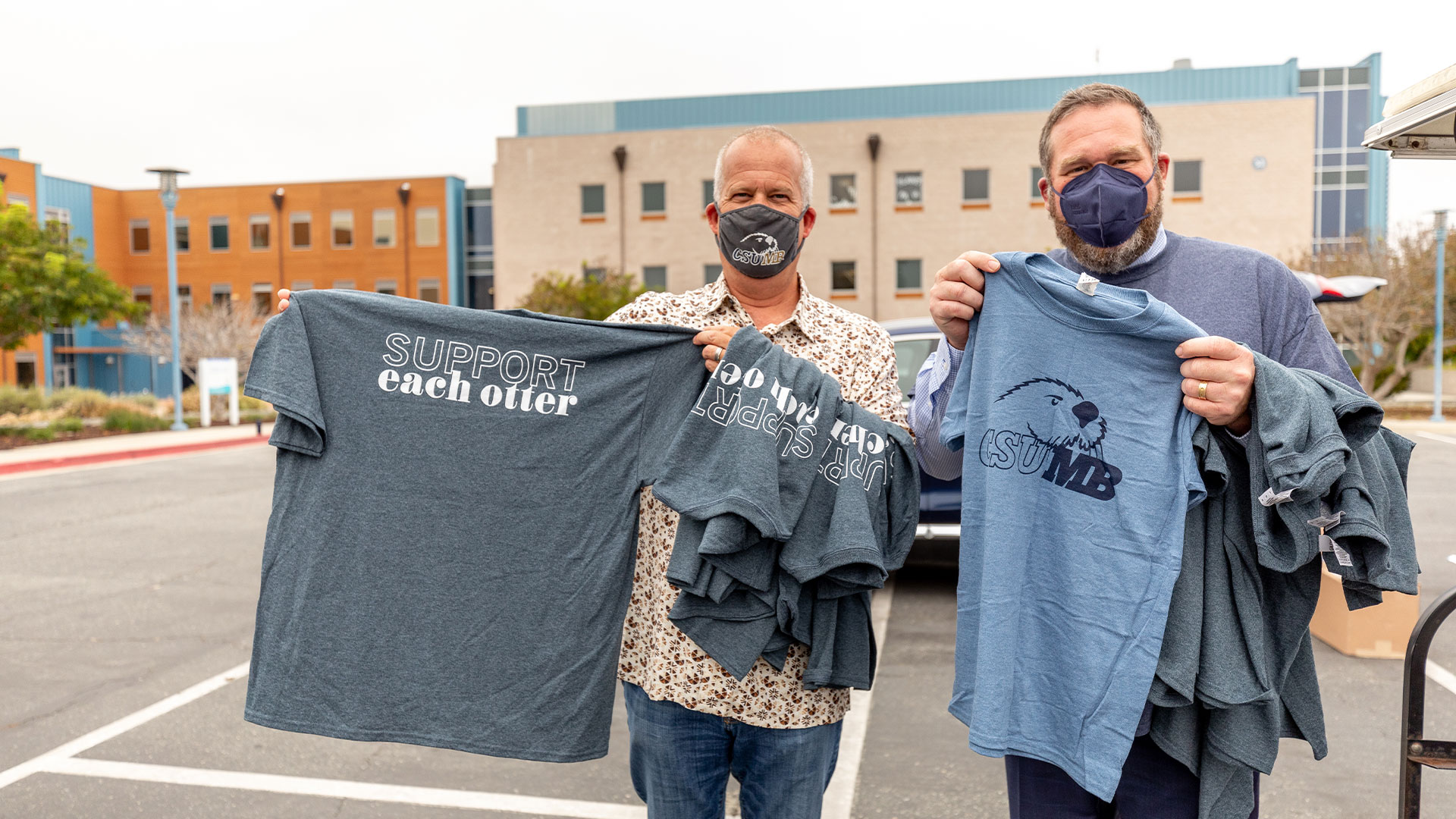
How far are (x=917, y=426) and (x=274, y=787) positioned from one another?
10.9ft

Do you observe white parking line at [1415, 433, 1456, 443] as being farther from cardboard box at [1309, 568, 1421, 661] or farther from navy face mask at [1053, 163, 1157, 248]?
navy face mask at [1053, 163, 1157, 248]

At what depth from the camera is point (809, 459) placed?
2225mm

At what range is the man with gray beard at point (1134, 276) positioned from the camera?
2014 mm

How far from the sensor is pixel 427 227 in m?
46.7

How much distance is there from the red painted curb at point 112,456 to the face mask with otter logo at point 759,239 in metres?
17.5

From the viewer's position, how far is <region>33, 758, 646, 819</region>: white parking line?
392cm

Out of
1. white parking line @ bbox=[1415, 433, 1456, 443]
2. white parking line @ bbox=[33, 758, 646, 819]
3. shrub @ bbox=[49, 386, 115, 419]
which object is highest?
shrub @ bbox=[49, 386, 115, 419]

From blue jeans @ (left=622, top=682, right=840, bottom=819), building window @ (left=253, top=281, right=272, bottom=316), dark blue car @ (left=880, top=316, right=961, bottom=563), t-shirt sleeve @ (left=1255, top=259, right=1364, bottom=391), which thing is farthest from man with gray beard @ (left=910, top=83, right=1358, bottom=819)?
building window @ (left=253, top=281, right=272, bottom=316)

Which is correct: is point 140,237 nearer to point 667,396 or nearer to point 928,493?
point 928,493

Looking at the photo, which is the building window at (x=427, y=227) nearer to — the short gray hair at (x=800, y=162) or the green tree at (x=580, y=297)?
the green tree at (x=580, y=297)

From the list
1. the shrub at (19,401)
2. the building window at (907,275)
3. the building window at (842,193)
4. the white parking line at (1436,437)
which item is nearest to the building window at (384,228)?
the building window at (842,193)

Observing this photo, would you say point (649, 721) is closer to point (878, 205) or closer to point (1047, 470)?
point (1047, 470)

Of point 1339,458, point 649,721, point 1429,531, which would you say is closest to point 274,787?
point 649,721

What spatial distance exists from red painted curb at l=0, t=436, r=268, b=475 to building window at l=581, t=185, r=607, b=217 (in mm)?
21568
